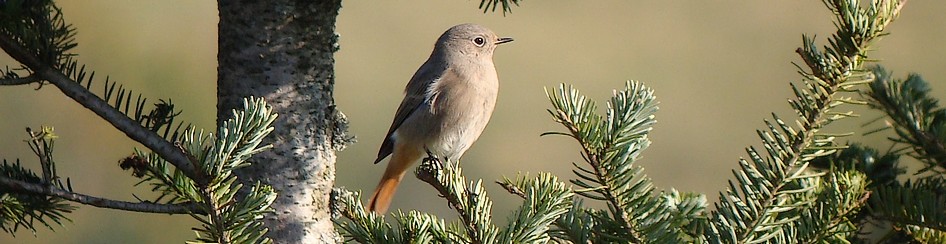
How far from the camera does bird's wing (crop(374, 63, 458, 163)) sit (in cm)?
294

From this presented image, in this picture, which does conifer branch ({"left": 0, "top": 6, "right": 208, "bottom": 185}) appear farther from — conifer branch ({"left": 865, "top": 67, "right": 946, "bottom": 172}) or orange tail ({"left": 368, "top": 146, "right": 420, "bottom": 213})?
orange tail ({"left": 368, "top": 146, "right": 420, "bottom": 213})

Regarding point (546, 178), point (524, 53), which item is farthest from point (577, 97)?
point (524, 53)

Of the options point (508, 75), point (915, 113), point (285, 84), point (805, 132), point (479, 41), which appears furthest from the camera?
point (508, 75)

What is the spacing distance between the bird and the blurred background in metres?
3.04

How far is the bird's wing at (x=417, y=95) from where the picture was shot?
2.94 m

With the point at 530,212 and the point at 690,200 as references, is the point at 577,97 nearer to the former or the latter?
the point at 530,212

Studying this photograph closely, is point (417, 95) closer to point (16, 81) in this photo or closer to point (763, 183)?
point (16, 81)

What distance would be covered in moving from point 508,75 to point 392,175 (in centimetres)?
568

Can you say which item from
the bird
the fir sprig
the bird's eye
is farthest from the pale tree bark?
the bird's eye

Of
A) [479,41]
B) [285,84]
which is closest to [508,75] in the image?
[479,41]

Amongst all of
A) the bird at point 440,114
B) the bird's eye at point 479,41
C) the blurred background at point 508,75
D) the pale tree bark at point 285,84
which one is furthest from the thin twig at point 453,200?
the blurred background at point 508,75

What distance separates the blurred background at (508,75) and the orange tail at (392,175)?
10.2ft

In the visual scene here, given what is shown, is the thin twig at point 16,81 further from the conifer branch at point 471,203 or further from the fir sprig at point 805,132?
the fir sprig at point 805,132

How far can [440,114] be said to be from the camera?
9.47ft
